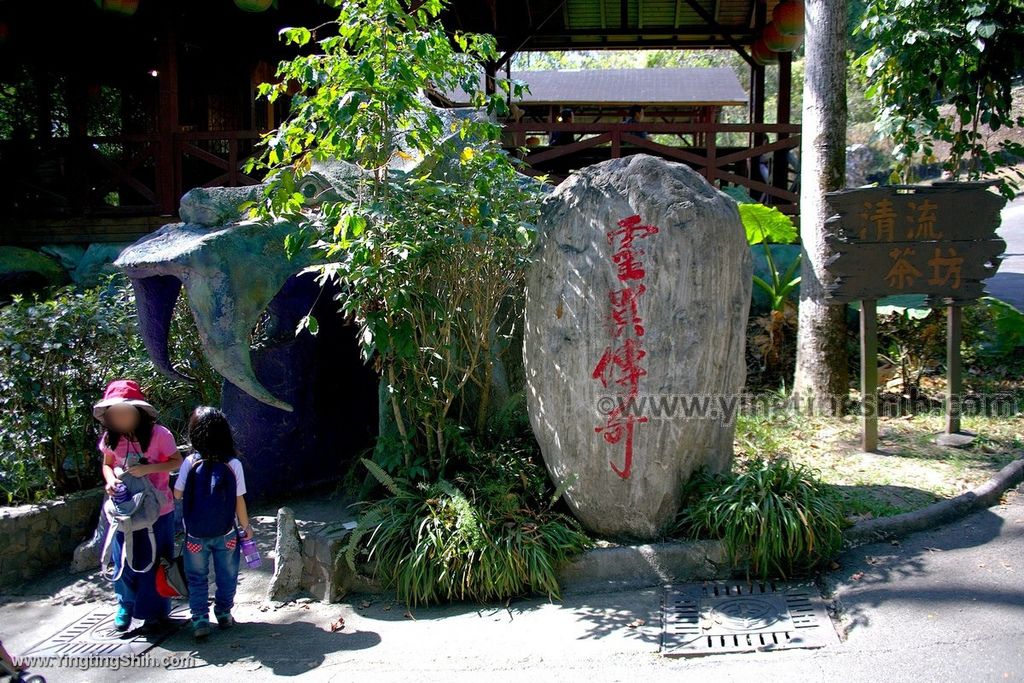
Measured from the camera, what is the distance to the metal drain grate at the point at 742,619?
159 inches

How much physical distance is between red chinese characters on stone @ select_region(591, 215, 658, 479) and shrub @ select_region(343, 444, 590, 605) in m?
0.53

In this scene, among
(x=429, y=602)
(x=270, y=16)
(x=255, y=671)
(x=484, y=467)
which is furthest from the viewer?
(x=270, y=16)

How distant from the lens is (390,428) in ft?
18.1

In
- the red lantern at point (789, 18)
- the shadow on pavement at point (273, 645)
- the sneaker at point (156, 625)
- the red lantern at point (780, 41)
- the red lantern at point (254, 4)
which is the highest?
the red lantern at point (789, 18)

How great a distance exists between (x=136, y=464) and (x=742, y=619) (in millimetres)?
3195

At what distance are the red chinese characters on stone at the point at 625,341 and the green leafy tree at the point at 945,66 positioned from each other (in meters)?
4.52

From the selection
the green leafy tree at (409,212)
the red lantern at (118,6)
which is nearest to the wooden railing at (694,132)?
the red lantern at (118,6)

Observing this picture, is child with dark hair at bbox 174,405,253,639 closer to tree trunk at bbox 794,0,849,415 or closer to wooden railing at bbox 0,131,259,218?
tree trunk at bbox 794,0,849,415

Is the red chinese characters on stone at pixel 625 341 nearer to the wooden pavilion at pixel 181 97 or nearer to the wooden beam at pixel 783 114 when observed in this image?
the wooden pavilion at pixel 181 97

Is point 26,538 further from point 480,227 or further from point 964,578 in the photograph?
point 964,578

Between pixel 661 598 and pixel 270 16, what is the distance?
35.5ft

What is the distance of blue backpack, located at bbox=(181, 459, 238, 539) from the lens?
4.46m

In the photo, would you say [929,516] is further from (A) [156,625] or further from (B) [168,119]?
(B) [168,119]

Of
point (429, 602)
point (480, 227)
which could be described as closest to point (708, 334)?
point (480, 227)
